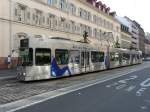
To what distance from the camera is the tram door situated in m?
27.4

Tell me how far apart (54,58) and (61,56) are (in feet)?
4.37

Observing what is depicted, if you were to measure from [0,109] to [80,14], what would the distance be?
5105 centimetres

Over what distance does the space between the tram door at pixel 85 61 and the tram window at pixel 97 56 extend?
1327 millimetres

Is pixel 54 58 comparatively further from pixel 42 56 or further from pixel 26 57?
pixel 26 57

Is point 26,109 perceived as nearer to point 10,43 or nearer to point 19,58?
point 19,58

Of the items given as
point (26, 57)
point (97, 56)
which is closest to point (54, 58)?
point (26, 57)

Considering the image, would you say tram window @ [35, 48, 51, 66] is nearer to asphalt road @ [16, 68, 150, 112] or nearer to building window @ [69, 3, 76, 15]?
asphalt road @ [16, 68, 150, 112]

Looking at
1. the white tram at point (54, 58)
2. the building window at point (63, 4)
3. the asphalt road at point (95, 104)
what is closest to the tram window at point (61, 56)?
the white tram at point (54, 58)

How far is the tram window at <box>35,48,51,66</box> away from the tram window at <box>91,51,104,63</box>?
9375 millimetres

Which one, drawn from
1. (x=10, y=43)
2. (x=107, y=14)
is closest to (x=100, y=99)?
(x=10, y=43)

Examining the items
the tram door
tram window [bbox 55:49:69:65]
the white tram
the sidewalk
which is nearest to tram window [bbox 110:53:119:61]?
the white tram

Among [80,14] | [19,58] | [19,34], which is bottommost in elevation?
[19,58]

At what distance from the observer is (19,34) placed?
39.8 m

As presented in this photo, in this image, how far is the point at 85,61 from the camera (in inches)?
1105
